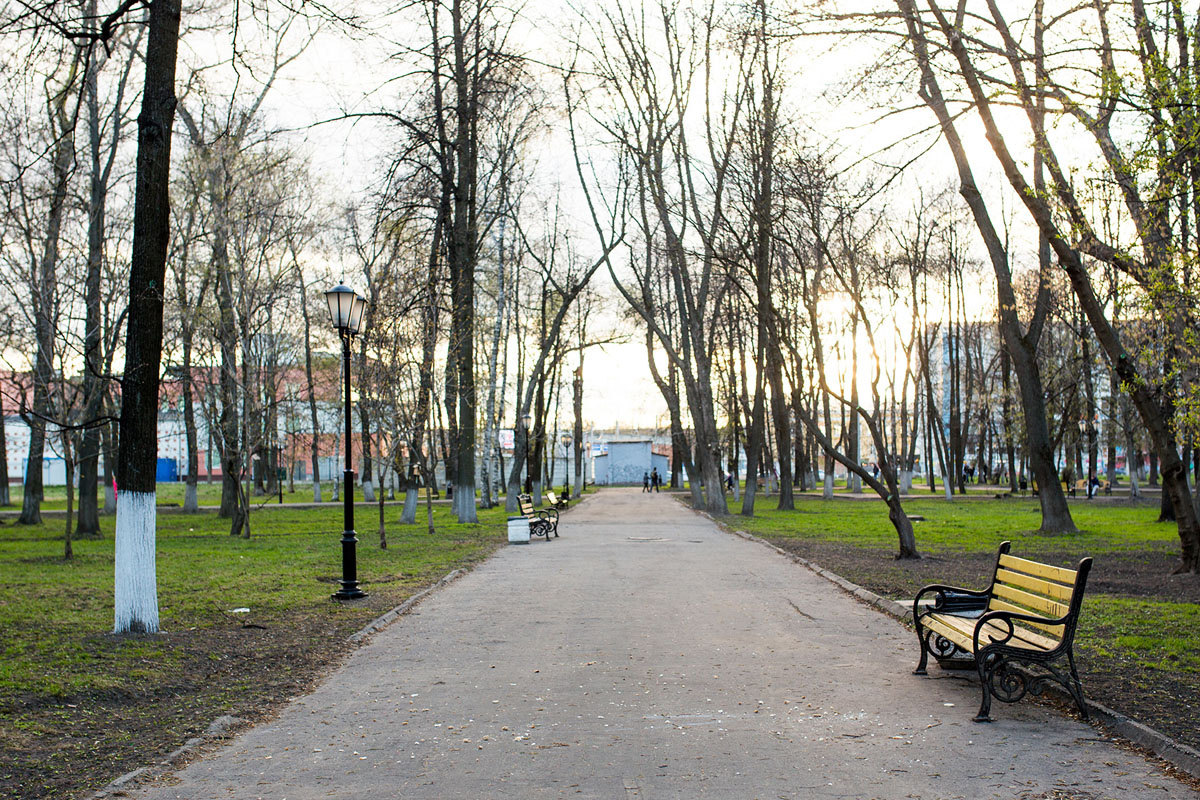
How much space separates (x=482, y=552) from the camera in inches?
727

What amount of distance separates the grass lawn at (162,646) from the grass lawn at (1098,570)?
5.68m

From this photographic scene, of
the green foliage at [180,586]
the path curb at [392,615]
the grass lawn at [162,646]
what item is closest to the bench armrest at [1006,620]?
the grass lawn at [162,646]

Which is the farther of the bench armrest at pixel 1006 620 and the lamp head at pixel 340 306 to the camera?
the lamp head at pixel 340 306

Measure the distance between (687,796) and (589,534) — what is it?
19116mm

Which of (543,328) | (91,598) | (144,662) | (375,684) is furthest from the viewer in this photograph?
(543,328)

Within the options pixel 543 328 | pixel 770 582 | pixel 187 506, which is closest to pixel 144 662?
pixel 770 582

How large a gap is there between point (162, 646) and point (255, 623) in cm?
147

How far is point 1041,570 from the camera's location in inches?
260

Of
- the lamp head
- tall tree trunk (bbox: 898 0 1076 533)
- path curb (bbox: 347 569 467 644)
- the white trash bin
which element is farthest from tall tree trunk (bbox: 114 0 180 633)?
tall tree trunk (bbox: 898 0 1076 533)

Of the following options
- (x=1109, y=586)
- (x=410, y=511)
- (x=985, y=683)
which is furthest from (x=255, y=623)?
(x=410, y=511)

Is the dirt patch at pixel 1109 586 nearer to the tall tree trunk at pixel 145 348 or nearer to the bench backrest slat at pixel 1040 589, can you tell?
the bench backrest slat at pixel 1040 589

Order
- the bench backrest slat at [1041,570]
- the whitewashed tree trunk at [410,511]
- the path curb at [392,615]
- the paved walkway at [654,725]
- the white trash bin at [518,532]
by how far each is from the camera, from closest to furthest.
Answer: the paved walkway at [654,725] → the bench backrest slat at [1041,570] → the path curb at [392,615] → the white trash bin at [518,532] → the whitewashed tree trunk at [410,511]

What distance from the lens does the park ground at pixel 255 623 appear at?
5786 millimetres

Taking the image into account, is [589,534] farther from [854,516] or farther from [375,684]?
[375,684]
